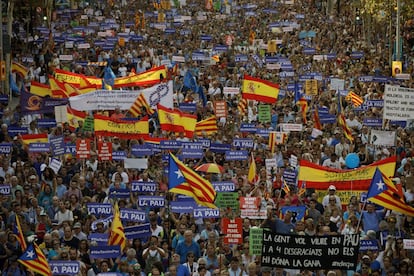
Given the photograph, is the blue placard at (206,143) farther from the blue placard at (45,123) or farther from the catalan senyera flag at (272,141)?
the blue placard at (45,123)

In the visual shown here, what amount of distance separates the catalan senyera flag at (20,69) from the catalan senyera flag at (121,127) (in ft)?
43.6

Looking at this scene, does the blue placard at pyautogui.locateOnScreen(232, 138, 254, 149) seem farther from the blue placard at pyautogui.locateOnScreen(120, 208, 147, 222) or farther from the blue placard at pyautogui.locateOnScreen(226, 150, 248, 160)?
the blue placard at pyautogui.locateOnScreen(120, 208, 147, 222)

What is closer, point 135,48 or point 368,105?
point 368,105

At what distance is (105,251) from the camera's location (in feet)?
66.7

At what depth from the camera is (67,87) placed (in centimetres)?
3288

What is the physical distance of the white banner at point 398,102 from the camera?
88.1 ft

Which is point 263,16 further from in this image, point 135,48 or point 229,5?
point 135,48

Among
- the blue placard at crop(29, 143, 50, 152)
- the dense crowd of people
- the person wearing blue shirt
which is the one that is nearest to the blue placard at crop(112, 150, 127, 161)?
the dense crowd of people

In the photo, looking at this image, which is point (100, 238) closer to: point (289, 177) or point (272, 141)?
point (289, 177)

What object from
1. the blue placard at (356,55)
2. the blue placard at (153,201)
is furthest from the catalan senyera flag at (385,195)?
the blue placard at (356,55)

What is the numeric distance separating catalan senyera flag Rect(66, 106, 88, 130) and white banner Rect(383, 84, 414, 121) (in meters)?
6.84

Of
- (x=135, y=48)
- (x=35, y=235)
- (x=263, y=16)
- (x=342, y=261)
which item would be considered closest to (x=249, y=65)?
(x=135, y=48)

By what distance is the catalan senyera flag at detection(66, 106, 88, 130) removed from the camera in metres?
30.7

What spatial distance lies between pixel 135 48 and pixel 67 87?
13.7 metres
